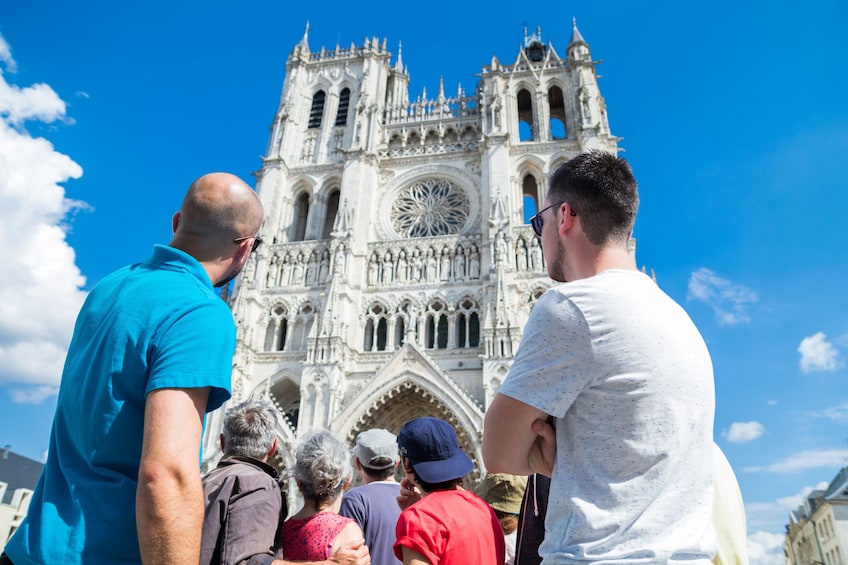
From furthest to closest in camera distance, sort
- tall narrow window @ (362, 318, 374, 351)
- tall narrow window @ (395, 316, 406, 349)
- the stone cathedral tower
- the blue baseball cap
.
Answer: tall narrow window @ (362, 318, 374, 351)
tall narrow window @ (395, 316, 406, 349)
the stone cathedral tower
the blue baseball cap

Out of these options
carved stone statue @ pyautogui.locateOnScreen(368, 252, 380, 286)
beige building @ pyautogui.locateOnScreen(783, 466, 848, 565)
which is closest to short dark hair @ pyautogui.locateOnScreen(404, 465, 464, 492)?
carved stone statue @ pyautogui.locateOnScreen(368, 252, 380, 286)

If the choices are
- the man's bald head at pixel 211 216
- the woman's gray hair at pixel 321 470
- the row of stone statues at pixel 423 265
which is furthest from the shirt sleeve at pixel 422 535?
the row of stone statues at pixel 423 265

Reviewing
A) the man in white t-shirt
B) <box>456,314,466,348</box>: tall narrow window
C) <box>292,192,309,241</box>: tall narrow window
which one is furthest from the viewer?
<box>292,192,309,241</box>: tall narrow window

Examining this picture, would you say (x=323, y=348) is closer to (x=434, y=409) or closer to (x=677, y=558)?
(x=434, y=409)

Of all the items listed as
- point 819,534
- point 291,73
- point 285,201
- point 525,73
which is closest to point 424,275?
point 285,201

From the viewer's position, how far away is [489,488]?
3.37 m

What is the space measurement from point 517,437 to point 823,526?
129 ft

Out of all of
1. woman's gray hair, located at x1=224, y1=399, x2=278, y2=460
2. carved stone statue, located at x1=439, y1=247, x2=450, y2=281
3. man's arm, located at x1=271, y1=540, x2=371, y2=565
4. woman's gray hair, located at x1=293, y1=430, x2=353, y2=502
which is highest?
carved stone statue, located at x1=439, y1=247, x2=450, y2=281

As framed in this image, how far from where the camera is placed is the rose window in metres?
24.8

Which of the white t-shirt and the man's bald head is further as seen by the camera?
the man's bald head

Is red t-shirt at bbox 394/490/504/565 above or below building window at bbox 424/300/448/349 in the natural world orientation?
below

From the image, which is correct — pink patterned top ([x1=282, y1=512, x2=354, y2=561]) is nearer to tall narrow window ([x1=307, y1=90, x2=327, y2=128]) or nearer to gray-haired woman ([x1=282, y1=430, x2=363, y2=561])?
gray-haired woman ([x1=282, y1=430, x2=363, y2=561])

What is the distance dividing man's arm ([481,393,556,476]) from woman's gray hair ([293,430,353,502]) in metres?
1.55

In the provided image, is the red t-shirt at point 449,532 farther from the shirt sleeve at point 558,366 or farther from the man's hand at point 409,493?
the shirt sleeve at point 558,366
